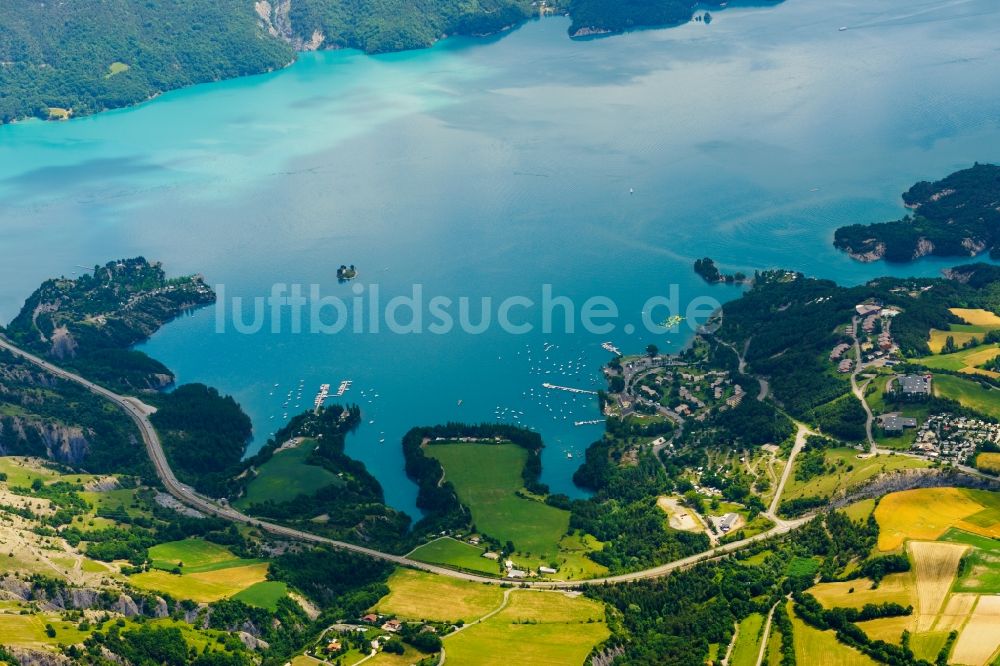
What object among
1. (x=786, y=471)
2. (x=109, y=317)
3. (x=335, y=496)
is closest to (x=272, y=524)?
(x=335, y=496)

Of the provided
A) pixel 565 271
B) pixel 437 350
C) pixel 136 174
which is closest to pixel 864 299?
pixel 565 271

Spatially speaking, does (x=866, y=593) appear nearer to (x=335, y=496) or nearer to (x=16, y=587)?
(x=335, y=496)

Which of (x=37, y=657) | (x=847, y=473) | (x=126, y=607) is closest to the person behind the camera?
(x=37, y=657)

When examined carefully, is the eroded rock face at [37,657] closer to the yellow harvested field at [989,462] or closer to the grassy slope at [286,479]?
the grassy slope at [286,479]

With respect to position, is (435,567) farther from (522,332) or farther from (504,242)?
(504,242)

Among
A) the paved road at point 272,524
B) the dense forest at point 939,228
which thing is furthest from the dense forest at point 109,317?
the dense forest at point 939,228

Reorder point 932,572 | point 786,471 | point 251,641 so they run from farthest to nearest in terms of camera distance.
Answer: point 786,471, point 251,641, point 932,572
